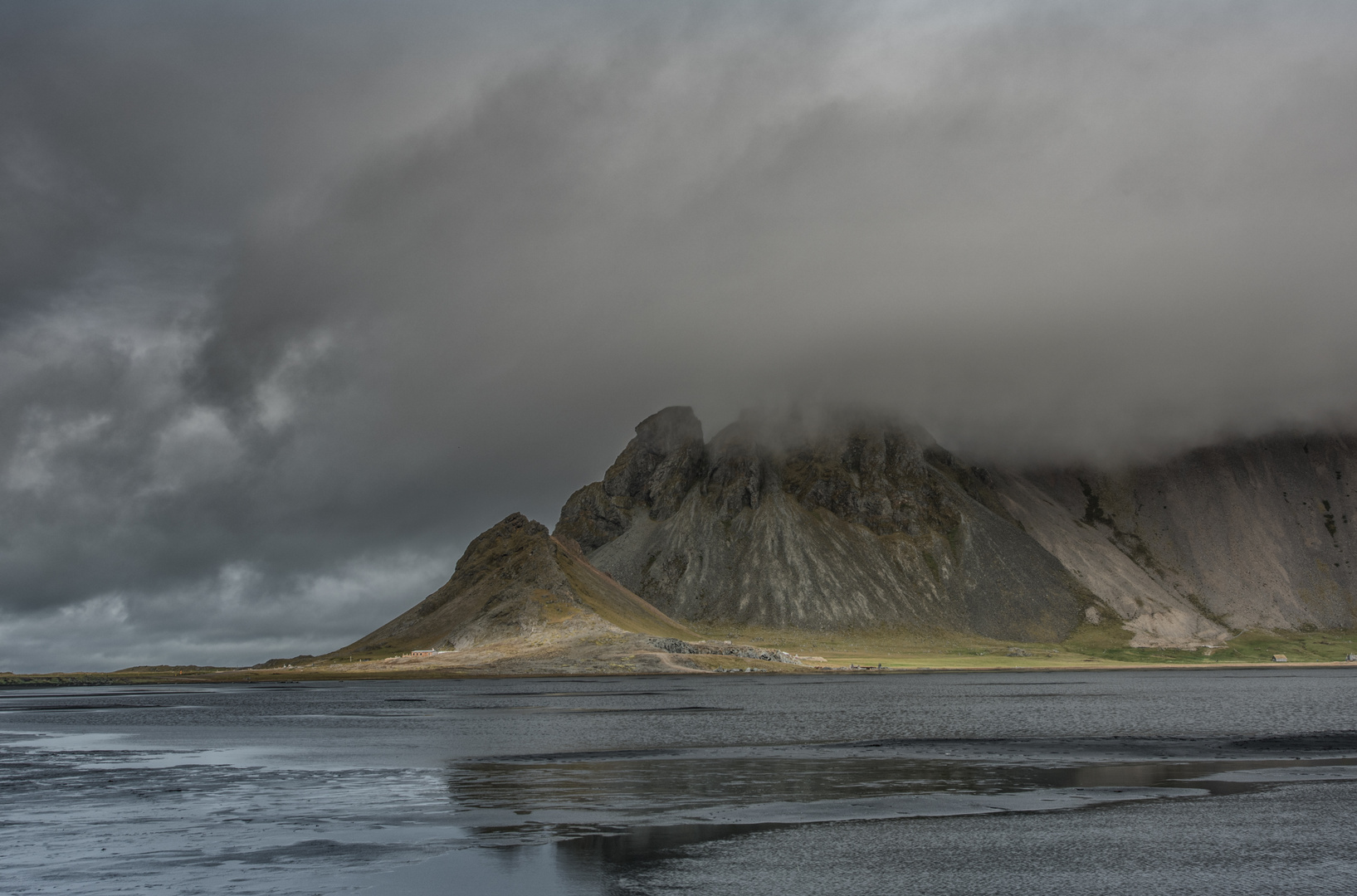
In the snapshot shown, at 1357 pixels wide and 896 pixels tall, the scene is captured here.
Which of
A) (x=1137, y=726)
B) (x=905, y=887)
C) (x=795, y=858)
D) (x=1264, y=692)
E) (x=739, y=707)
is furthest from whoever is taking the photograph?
(x=1264, y=692)

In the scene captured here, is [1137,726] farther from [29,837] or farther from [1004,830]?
[29,837]

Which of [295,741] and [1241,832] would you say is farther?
[295,741]

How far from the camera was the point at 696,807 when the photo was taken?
42.1 metres

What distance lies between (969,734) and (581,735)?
2966cm

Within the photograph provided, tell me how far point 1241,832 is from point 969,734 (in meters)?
42.4

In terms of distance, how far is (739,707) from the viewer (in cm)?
11406

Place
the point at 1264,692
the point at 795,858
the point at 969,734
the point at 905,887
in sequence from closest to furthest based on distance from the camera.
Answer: the point at 905,887
the point at 795,858
the point at 969,734
the point at 1264,692

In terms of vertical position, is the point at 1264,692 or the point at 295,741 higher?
the point at 295,741

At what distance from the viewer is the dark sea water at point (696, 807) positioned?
29781 millimetres

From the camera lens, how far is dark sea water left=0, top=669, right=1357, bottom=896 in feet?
97.7

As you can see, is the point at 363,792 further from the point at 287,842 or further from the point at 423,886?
the point at 423,886

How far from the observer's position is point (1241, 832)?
117 feet

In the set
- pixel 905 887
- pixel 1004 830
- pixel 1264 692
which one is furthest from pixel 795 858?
pixel 1264 692

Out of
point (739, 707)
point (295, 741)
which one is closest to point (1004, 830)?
point (295, 741)
